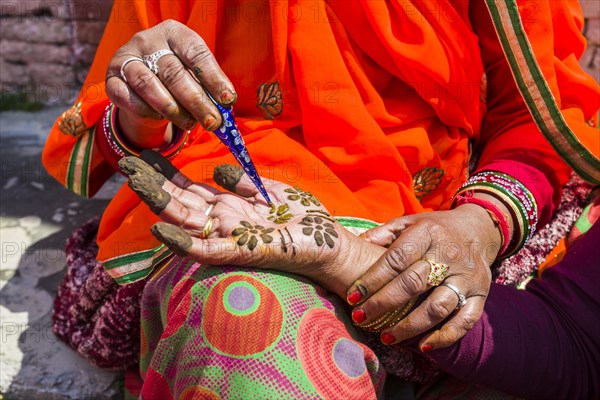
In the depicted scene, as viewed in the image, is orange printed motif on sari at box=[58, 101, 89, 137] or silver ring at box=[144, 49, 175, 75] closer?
silver ring at box=[144, 49, 175, 75]

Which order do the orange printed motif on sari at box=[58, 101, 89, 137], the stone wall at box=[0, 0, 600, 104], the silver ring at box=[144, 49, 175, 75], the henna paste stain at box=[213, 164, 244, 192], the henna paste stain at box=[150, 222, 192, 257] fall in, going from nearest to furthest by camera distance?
the henna paste stain at box=[150, 222, 192, 257]
the silver ring at box=[144, 49, 175, 75]
the henna paste stain at box=[213, 164, 244, 192]
the orange printed motif on sari at box=[58, 101, 89, 137]
the stone wall at box=[0, 0, 600, 104]

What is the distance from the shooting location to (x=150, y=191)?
1.04 meters

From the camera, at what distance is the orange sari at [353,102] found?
1.33 meters

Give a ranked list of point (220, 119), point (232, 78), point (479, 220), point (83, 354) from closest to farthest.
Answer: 1. point (220, 119)
2. point (479, 220)
3. point (232, 78)
4. point (83, 354)

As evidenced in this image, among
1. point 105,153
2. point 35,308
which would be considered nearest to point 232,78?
point 105,153

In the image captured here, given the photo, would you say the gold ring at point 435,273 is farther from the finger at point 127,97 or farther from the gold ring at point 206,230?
the finger at point 127,97

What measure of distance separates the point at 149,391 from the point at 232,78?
70 centimetres

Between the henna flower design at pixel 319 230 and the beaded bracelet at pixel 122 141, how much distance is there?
0.40 metres

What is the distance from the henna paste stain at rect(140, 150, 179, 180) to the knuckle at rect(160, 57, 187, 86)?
0.17 metres

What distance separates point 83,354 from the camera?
5.40ft

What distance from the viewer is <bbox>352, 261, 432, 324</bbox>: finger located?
1.11m

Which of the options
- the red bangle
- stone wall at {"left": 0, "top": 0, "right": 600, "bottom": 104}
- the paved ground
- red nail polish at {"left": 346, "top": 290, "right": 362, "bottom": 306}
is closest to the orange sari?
the red bangle

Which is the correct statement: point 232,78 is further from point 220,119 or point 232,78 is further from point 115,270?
point 115,270

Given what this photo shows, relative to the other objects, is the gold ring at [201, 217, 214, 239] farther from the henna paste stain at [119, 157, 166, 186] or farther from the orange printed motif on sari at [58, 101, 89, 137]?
the orange printed motif on sari at [58, 101, 89, 137]
